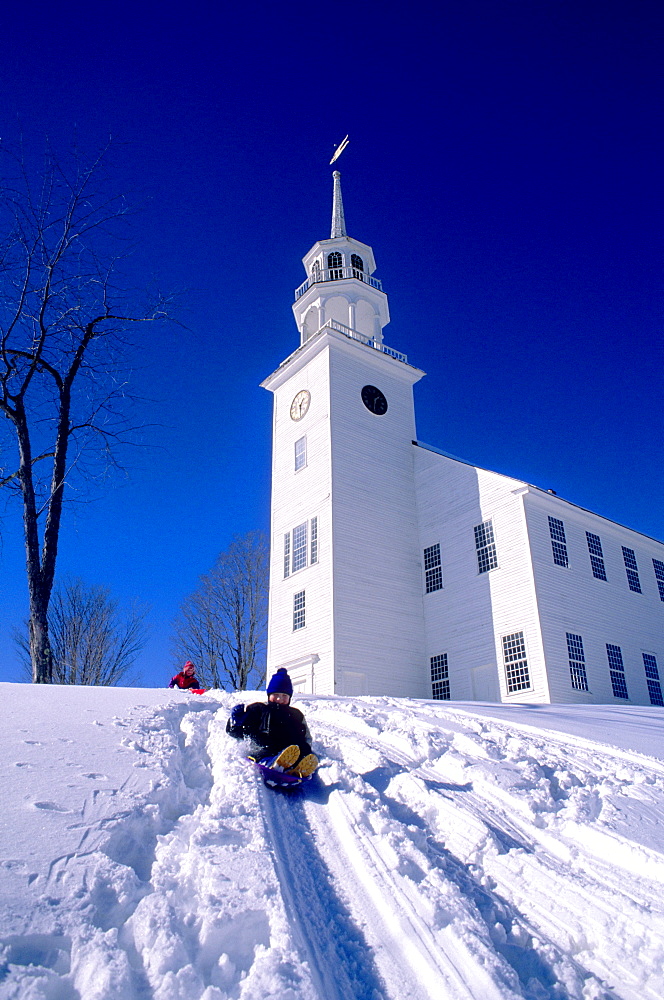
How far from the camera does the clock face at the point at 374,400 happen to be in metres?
25.4

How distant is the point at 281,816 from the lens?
517 centimetres

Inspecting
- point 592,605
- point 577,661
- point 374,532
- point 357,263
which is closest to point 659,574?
point 592,605

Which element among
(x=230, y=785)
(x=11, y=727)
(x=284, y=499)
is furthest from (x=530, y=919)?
(x=284, y=499)

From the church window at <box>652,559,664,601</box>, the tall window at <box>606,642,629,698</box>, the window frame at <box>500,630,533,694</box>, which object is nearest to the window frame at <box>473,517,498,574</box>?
the window frame at <box>500,630,533,694</box>

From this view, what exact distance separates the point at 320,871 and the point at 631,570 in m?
22.7

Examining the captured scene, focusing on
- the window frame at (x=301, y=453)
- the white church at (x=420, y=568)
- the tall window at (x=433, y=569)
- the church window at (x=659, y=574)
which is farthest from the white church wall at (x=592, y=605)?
the window frame at (x=301, y=453)

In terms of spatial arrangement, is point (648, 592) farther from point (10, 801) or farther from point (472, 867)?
point (10, 801)

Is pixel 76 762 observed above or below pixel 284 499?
below

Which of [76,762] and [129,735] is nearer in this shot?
[76,762]

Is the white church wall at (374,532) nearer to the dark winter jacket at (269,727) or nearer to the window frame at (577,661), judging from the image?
the window frame at (577,661)

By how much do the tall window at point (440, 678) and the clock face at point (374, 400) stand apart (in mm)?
9630

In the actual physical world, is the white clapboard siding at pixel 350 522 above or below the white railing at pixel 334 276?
below

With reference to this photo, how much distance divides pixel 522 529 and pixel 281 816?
16.4 metres

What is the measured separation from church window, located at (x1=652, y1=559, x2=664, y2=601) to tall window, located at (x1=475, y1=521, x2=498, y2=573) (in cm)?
846
